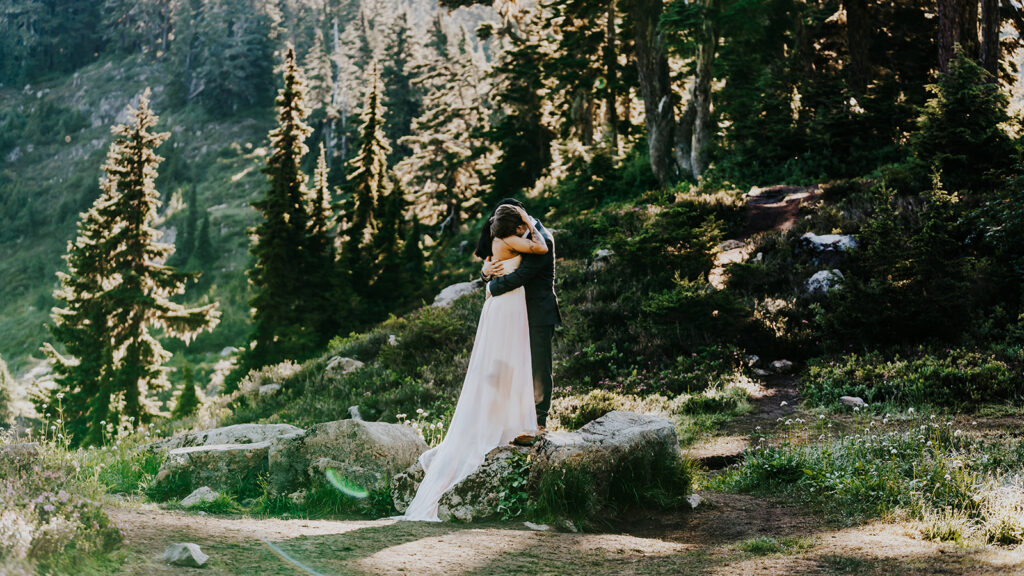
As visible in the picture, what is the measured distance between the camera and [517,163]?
123 ft

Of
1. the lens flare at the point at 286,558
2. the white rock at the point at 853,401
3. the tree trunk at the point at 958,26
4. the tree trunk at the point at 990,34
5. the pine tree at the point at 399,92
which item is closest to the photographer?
the lens flare at the point at 286,558

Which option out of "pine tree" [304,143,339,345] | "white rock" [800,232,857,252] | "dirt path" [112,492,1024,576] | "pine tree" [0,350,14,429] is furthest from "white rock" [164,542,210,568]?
"pine tree" [0,350,14,429]

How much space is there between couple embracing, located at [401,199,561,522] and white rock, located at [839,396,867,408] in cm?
562

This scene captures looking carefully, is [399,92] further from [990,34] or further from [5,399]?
[990,34]

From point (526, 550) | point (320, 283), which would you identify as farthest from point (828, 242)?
point (320, 283)

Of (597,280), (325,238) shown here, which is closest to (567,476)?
(597,280)

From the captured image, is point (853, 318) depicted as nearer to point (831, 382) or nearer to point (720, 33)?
point (831, 382)

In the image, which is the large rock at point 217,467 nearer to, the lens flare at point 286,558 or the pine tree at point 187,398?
the lens flare at point 286,558

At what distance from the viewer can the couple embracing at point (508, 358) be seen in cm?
670

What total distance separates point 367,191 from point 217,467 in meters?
28.4

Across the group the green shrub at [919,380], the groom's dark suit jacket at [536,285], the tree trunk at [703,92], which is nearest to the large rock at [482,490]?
the groom's dark suit jacket at [536,285]

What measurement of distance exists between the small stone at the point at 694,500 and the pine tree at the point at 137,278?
2227cm

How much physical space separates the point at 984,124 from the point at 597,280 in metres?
9.03

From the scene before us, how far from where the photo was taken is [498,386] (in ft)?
22.1
